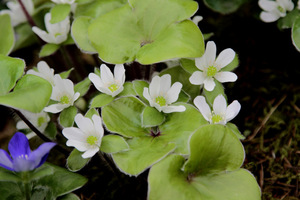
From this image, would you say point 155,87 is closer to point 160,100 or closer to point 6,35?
point 160,100

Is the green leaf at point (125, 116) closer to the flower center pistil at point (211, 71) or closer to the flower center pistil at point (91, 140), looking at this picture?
the flower center pistil at point (91, 140)

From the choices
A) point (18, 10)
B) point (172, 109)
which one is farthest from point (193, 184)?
point (18, 10)

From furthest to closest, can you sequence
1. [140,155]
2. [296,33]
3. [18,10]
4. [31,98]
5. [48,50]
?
[18,10]
[48,50]
[296,33]
[140,155]
[31,98]

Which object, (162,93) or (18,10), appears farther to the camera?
(18,10)

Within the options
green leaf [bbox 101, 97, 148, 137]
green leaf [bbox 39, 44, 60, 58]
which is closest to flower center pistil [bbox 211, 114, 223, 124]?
green leaf [bbox 101, 97, 148, 137]

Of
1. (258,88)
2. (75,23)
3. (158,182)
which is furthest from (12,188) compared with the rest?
(258,88)
